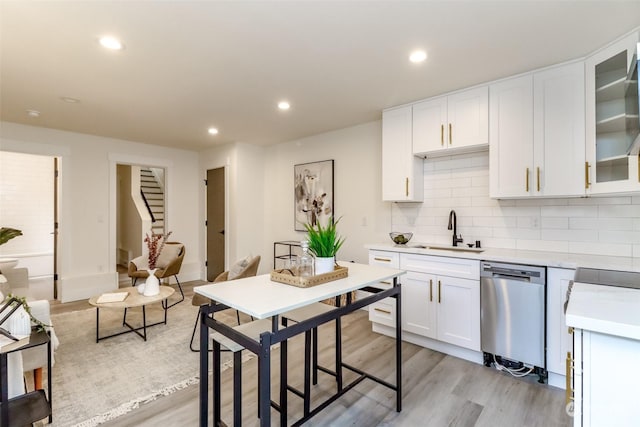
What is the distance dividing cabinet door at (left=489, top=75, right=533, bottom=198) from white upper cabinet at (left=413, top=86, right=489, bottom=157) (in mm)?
90

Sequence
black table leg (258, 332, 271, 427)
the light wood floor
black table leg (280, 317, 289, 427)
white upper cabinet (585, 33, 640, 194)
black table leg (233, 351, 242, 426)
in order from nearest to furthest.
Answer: black table leg (258, 332, 271, 427) < black table leg (233, 351, 242, 426) < black table leg (280, 317, 289, 427) < the light wood floor < white upper cabinet (585, 33, 640, 194)

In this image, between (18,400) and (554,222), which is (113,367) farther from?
(554,222)

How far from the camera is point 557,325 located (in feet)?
7.44

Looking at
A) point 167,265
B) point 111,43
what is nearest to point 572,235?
point 111,43

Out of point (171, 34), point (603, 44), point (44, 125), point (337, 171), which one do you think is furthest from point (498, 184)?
point (44, 125)

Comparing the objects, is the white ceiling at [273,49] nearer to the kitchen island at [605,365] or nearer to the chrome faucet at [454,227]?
the chrome faucet at [454,227]

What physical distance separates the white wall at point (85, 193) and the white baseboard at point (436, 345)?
14.3ft

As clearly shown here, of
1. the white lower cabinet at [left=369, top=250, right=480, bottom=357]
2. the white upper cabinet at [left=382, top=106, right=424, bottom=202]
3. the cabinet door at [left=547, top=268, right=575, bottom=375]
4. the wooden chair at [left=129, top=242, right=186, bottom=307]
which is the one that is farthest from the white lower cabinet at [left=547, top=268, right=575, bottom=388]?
the wooden chair at [left=129, top=242, right=186, bottom=307]

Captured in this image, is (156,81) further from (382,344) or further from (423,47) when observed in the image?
(382,344)

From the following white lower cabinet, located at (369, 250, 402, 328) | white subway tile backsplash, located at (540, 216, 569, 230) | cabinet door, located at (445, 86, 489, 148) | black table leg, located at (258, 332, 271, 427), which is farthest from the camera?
white lower cabinet, located at (369, 250, 402, 328)

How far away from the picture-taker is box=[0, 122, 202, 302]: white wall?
4340mm

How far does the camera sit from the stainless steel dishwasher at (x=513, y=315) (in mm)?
2314

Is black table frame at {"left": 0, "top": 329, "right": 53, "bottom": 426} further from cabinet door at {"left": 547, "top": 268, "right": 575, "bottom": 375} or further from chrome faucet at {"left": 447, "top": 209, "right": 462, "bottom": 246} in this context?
chrome faucet at {"left": 447, "top": 209, "right": 462, "bottom": 246}

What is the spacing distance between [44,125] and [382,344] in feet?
17.1
